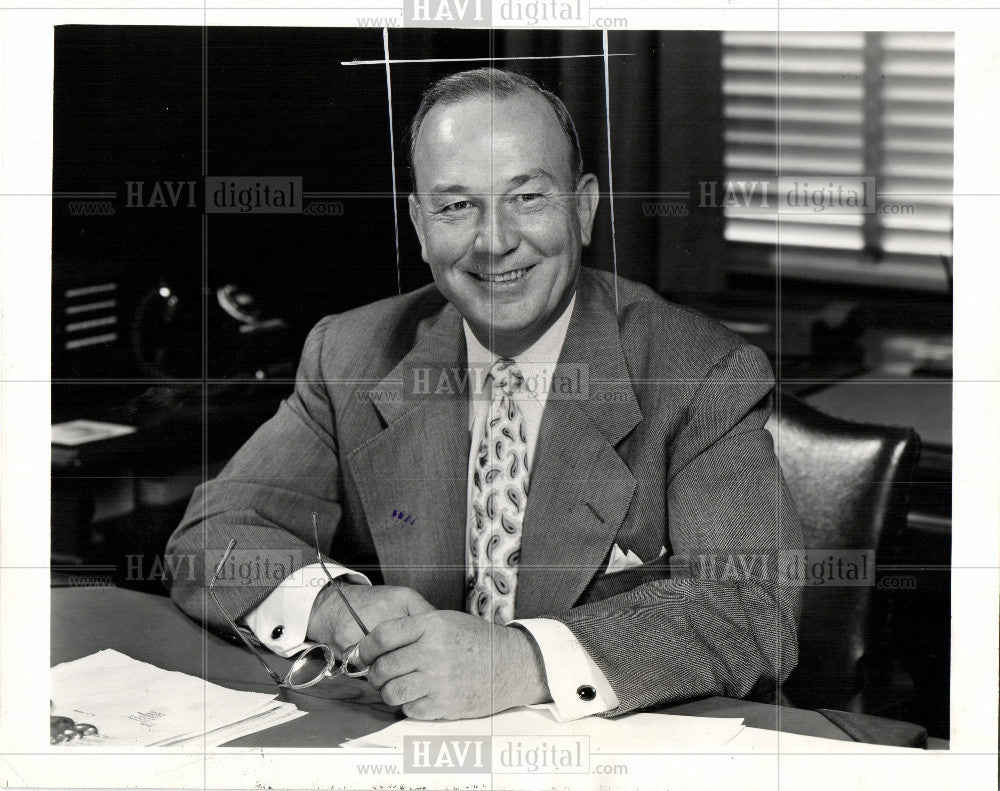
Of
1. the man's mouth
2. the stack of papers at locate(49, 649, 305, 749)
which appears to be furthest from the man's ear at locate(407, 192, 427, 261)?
the stack of papers at locate(49, 649, 305, 749)

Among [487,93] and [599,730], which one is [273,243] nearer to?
[487,93]

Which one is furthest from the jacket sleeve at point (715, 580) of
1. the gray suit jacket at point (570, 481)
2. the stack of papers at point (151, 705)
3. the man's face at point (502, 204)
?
the stack of papers at point (151, 705)

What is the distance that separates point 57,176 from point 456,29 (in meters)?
0.79

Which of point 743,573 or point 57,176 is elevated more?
point 57,176

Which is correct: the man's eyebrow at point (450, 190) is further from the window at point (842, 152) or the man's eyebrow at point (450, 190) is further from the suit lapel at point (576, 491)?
the window at point (842, 152)

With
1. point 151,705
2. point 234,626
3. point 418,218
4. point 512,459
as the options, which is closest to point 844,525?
point 512,459

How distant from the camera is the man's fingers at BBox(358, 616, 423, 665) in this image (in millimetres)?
1820

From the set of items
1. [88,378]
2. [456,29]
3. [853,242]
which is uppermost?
[456,29]

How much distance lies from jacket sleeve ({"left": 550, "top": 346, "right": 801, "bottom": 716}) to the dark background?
143mm

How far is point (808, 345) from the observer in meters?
2.00

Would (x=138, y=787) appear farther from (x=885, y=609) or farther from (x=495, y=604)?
(x=885, y=609)

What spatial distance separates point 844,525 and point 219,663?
116 cm

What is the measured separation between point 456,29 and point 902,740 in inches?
60.2

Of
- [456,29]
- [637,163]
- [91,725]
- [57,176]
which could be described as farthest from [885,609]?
[57,176]
